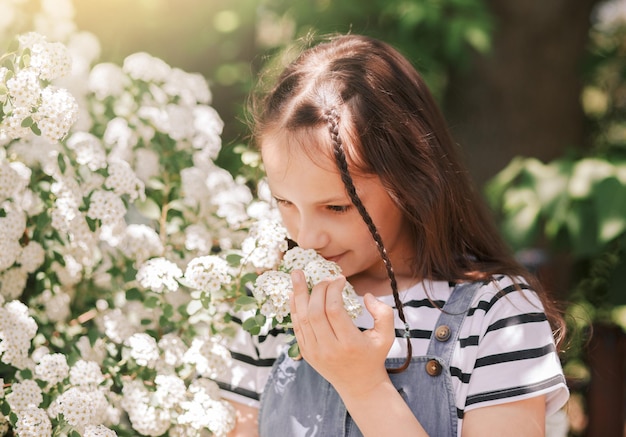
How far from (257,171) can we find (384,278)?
61 cm

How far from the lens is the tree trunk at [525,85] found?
3857mm

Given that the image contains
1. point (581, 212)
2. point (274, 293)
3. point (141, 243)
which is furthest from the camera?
point (581, 212)

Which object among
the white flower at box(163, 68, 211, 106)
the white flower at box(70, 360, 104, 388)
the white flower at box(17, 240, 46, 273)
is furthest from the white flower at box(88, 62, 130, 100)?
the white flower at box(70, 360, 104, 388)

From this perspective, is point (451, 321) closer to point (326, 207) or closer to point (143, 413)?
point (326, 207)

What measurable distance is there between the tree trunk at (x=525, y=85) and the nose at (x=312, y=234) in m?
2.29

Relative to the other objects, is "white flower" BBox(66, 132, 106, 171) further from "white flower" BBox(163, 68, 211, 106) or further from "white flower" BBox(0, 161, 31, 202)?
"white flower" BBox(163, 68, 211, 106)

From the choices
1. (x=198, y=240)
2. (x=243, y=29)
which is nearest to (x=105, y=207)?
(x=198, y=240)

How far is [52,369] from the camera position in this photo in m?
1.77

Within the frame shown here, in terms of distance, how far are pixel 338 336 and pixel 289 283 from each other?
174mm

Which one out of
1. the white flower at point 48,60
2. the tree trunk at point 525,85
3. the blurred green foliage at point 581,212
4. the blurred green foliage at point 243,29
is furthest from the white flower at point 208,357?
the tree trunk at point 525,85

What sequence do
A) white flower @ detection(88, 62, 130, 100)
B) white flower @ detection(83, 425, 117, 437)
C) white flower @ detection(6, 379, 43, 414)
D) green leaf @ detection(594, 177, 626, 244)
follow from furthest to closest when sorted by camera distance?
1. green leaf @ detection(594, 177, 626, 244)
2. white flower @ detection(88, 62, 130, 100)
3. white flower @ detection(6, 379, 43, 414)
4. white flower @ detection(83, 425, 117, 437)

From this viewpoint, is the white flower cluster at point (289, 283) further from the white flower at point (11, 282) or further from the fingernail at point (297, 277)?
A: the white flower at point (11, 282)

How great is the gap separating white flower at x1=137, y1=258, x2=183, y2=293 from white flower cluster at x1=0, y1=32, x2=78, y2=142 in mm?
379

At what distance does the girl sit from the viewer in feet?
5.16
